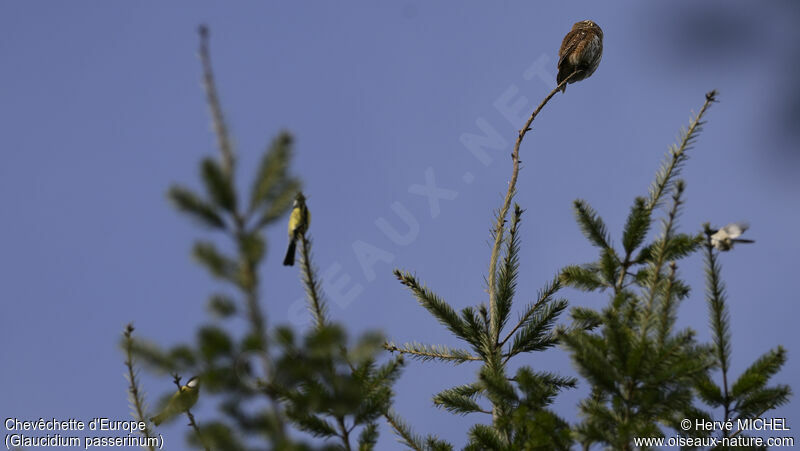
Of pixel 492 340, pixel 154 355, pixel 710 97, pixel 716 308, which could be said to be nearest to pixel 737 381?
pixel 716 308

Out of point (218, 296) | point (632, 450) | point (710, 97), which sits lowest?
point (632, 450)

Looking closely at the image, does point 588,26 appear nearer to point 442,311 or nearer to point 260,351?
point 442,311

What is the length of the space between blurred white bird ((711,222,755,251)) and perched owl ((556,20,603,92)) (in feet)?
14.8

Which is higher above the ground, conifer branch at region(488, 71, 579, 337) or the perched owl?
the perched owl

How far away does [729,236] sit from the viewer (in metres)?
4.07

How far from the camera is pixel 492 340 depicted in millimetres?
4723

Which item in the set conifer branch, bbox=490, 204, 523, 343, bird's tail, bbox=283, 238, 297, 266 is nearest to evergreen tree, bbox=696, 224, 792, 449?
conifer branch, bbox=490, 204, 523, 343

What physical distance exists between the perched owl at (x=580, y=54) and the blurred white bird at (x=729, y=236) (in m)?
4.51

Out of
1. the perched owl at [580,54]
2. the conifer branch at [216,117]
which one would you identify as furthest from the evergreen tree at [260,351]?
the perched owl at [580,54]

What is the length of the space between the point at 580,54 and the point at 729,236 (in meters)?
4.79

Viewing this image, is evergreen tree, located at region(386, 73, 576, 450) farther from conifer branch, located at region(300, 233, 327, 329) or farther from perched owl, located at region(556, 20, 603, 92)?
perched owl, located at region(556, 20, 603, 92)

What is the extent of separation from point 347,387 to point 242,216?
0.90m

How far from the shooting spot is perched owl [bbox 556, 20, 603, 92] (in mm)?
8469

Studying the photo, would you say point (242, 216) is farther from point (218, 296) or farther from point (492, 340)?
point (492, 340)
